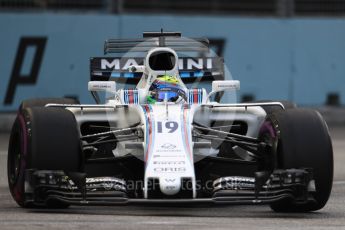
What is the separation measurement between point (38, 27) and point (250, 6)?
13.9 ft

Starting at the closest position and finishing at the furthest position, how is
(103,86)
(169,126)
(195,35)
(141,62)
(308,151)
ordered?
(308,151) → (169,126) → (103,86) → (141,62) → (195,35)

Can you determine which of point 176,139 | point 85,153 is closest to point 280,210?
point 176,139

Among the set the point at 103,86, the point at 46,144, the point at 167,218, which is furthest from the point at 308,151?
the point at 103,86

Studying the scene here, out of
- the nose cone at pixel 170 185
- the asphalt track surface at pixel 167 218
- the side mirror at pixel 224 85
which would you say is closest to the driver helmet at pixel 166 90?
the side mirror at pixel 224 85

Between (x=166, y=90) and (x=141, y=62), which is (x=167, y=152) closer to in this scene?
(x=166, y=90)

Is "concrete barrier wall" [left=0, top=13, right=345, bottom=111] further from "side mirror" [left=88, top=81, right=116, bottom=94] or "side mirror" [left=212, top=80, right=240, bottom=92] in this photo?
"side mirror" [left=212, top=80, right=240, bottom=92]

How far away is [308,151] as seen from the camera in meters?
10.7

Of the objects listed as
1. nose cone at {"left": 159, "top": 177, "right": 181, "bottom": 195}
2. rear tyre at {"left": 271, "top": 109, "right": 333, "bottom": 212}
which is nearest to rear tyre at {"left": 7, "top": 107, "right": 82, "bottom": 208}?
nose cone at {"left": 159, "top": 177, "right": 181, "bottom": 195}

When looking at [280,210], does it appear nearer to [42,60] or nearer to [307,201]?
[307,201]

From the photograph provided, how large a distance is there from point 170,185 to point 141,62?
4003 millimetres

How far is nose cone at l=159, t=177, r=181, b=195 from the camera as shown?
10.2m

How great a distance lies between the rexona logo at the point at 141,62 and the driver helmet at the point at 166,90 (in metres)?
1.35

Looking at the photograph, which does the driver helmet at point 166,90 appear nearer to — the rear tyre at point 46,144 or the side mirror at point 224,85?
the side mirror at point 224,85

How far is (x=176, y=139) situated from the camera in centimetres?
1076
